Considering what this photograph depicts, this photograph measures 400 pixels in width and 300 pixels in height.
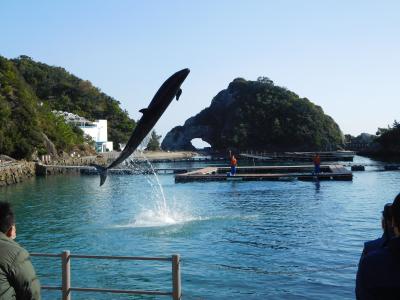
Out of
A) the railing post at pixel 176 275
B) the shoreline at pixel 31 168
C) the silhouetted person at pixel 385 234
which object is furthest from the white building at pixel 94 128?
the silhouetted person at pixel 385 234

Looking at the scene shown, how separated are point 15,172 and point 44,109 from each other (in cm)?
3952

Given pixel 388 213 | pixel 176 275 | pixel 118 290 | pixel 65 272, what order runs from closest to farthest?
1. pixel 388 213
2. pixel 176 275
3. pixel 118 290
4. pixel 65 272

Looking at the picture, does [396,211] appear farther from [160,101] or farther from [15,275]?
[160,101]

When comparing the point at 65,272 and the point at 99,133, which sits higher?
the point at 99,133

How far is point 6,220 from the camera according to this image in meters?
4.73

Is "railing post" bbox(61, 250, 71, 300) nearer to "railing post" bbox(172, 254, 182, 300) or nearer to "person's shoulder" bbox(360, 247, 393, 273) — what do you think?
"railing post" bbox(172, 254, 182, 300)

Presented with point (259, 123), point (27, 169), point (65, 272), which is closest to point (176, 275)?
point (65, 272)

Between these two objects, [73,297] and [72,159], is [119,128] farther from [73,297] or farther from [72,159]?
[73,297]

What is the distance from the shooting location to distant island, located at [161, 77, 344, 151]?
474ft

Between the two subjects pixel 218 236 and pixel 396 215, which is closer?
pixel 396 215

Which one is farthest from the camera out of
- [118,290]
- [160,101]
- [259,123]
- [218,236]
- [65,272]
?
[259,123]

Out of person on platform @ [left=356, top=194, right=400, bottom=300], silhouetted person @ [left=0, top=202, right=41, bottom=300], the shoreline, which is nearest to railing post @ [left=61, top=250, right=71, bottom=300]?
silhouetted person @ [left=0, top=202, right=41, bottom=300]

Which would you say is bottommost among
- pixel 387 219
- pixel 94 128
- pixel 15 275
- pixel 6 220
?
pixel 15 275

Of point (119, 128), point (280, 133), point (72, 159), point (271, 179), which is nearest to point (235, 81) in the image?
point (280, 133)
